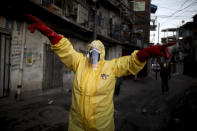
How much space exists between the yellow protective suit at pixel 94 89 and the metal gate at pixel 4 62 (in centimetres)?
474

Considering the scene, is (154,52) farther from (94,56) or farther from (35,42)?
→ (35,42)

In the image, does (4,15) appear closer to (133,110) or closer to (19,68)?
(19,68)

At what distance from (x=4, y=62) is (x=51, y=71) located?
104 inches

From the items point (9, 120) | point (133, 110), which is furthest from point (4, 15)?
point (133, 110)

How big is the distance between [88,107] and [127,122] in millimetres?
2926

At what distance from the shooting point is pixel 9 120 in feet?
12.9

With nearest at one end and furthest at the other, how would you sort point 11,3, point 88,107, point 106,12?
point 88,107
point 11,3
point 106,12

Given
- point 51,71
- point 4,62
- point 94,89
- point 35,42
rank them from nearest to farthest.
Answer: point 94,89, point 4,62, point 35,42, point 51,71

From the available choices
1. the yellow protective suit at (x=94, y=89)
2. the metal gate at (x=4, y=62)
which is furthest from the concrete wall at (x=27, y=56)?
the yellow protective suit at (x=94, y=89)

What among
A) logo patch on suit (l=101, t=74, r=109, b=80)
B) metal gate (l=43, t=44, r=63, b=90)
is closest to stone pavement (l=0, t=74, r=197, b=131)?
metal gate (l=43, t=44, r=63, b=90)

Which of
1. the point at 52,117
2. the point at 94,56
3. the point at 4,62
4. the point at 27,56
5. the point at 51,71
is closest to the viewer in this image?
the point at 94,56

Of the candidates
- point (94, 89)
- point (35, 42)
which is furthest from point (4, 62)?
point (94, 89)

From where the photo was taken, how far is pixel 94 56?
2.05 metres

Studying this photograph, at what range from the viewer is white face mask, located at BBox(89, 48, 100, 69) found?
2010 millimetres
